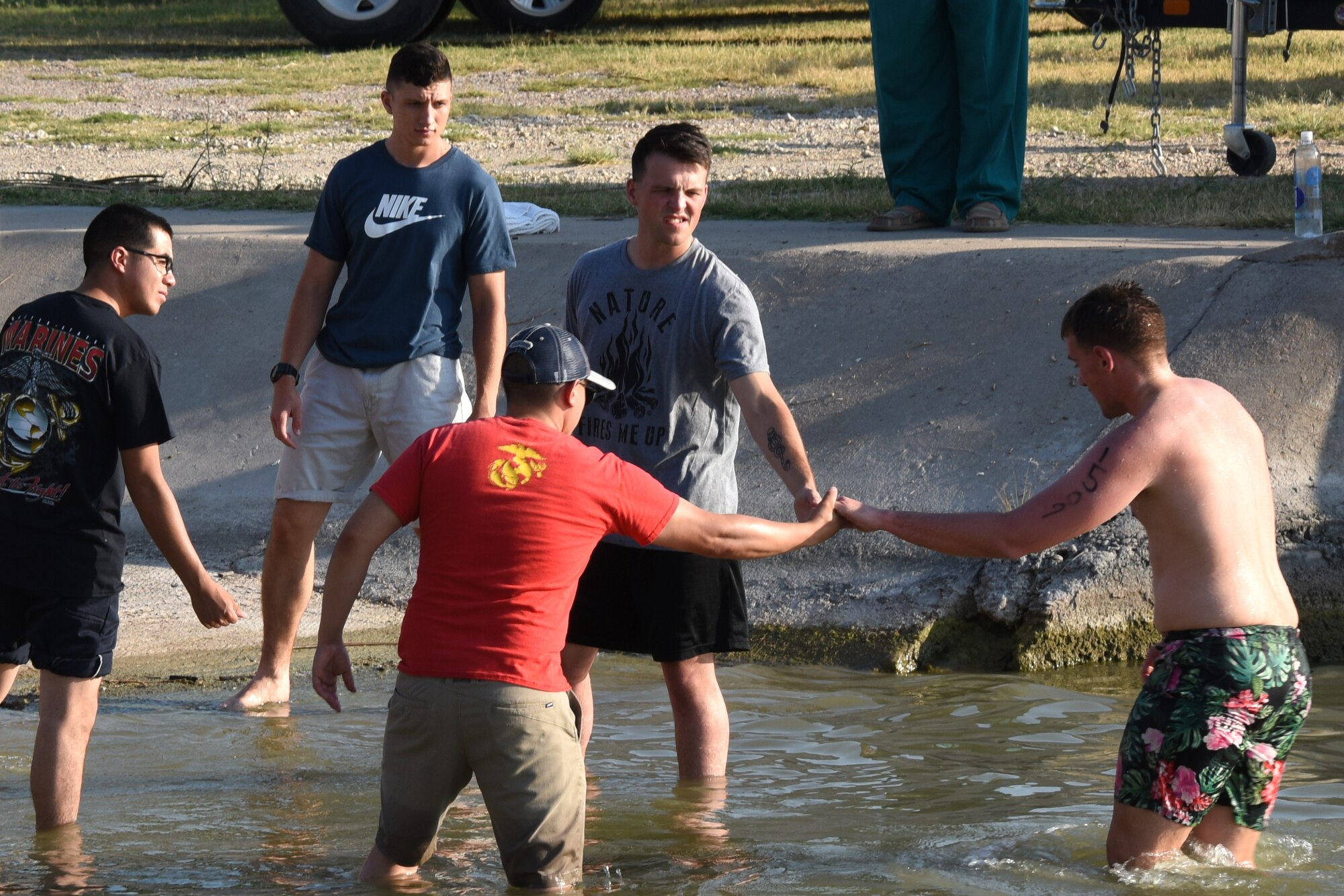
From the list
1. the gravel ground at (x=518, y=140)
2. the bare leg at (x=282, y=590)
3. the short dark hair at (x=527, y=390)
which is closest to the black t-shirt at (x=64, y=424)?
the short dark hair at (x=527, y=390)

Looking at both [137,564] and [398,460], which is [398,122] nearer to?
[398,460]

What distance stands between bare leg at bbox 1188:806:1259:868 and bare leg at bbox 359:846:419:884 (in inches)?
71.5

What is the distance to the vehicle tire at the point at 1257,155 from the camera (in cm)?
1034

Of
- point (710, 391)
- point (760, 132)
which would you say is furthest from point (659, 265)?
point (760, 132)

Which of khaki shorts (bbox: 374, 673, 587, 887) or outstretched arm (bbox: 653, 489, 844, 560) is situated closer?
khaki shorts (bbox: 374, 673, 587, 887)

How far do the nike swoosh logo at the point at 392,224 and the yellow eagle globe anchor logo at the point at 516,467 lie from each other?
192cm

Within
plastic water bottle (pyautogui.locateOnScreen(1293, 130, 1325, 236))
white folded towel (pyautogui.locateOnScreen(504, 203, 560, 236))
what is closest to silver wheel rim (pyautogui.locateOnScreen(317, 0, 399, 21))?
white folded towel (pyautogui.locateOnScreen(504, 203, 560, 236))

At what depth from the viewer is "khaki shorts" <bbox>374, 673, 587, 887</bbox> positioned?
3348 mm

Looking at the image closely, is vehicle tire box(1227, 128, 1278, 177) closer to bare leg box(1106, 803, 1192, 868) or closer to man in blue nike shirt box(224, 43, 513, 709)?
man in blue nike shirt box(224, 43, 513, 709)

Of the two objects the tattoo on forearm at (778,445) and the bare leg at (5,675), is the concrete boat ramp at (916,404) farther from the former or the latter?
the tattoo on forearm at (778,445)

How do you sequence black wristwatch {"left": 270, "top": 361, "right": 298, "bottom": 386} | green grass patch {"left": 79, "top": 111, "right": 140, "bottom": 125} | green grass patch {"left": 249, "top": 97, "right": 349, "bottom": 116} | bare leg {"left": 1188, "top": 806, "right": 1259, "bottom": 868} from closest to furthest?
bare leg {"left": 1188, "top": 806, "right": 1259, "bottom": 868} → black wristwatch {"left": 270, "top": 361, "right": 298, "bottom": 386} → green grass patch {"left": 79, "top": 111, "right": 140, "bottom": 125} → green grass patch {"left": 249, "top": 97, "right": 349, "bottom": 116}

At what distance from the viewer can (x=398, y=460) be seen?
343cm

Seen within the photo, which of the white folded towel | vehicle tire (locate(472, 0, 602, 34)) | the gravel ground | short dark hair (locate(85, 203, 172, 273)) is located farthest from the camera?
vehicle tire (locate(472, 0, 602, 34))

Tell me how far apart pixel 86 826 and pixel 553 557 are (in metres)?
1.84
